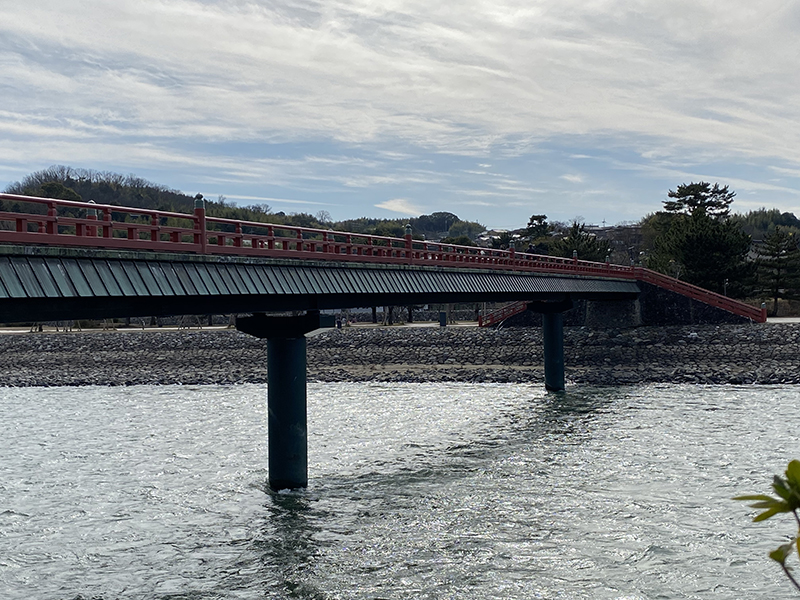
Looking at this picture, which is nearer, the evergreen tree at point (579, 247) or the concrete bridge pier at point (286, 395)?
the concrete bridge pier at point (286, 395)

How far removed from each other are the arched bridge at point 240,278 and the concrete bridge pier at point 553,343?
660 centimetres

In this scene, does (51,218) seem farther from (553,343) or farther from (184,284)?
(553,343)

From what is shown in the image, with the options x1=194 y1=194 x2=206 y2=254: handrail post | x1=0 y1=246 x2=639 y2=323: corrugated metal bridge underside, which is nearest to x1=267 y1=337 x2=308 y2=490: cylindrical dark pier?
x1=0 y1=246 x2=639 y2=323: corrugated metal bridge underside

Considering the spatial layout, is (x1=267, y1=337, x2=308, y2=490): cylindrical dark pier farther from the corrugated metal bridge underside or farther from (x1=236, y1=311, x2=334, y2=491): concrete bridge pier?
the corrugated metal bridge underside

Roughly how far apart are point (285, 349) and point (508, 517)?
8485 mm

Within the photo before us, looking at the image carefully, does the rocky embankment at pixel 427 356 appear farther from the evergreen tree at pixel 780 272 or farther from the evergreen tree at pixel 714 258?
the evergreen tree at pixel 780 272

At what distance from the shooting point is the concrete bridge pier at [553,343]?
46188 mm

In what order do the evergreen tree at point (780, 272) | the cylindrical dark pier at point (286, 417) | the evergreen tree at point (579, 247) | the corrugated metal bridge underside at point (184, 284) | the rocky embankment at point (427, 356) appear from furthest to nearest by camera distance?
the evergreen tree at point (579, 247), the evergreen tree at point (780, 272), the rocky embankment at point (427, 356), the cylindrical dark pier at point (286, 417), the corrugated metal bridge underside at point (184, 284)

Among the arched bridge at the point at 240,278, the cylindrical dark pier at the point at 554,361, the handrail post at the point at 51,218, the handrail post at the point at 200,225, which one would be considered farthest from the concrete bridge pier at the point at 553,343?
the handrail post at the point at 51,218

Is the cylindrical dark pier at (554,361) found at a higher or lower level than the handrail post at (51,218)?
lower

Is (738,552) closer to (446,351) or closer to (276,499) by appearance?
(276,499)

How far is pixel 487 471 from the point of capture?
26.0 m

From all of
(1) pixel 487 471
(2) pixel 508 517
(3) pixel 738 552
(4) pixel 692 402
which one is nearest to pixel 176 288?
(2) pixel 508 517

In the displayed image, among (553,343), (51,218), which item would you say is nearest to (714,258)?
(553,343)
